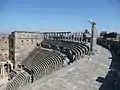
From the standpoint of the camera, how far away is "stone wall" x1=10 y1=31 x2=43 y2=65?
1187 inches

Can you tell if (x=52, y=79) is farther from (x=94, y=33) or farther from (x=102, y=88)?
(x=94, y=33)

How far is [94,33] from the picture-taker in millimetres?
14273

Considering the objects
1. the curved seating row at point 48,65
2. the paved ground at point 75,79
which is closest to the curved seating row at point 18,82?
the curved seating row at point 48,65

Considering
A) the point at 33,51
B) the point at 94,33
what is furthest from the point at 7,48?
the point at 94,33

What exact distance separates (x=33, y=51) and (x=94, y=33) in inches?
728

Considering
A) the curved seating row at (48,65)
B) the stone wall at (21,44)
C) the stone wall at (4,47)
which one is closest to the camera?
the curved seating row at (48,65)

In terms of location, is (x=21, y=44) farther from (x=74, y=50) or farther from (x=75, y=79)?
(x=75, y=79)

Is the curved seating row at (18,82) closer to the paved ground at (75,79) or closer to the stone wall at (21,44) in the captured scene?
the paved ground at (75,79)

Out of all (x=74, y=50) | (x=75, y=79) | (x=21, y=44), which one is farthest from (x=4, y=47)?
(x=75, y=79)

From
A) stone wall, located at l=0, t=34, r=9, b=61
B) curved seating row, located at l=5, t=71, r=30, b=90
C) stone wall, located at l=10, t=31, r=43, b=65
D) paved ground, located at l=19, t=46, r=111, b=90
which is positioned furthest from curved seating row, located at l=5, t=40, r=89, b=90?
stone wall, located at l=0, t=34, r=9, b=61

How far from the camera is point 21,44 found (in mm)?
30922

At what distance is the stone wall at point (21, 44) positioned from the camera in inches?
1187

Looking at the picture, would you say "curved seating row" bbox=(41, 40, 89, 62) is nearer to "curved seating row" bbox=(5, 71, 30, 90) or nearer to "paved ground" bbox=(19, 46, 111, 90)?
"paved ground" bbox=(19, 46, 111, 90)

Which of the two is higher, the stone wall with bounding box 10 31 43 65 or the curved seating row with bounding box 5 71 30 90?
the stone wall with bounding box 10 31 43 65
